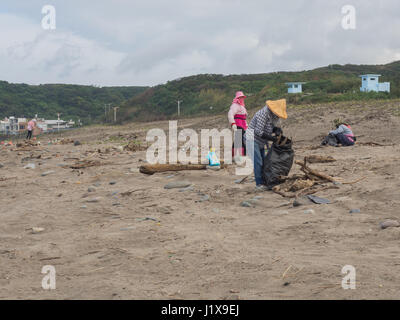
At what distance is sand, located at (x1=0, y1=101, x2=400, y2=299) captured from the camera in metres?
3.49

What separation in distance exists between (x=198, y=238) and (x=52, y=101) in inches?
4086

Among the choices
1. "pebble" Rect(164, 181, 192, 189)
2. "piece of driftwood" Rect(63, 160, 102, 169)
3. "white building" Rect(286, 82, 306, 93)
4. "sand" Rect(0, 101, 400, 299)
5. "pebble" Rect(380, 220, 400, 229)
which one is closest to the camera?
"sand" Rect(0, 101, 400, 299)

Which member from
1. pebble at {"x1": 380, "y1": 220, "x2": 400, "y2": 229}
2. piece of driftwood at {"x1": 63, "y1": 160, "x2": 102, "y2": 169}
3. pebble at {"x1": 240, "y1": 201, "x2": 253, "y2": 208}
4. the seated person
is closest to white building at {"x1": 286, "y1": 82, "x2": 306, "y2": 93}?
the seated person

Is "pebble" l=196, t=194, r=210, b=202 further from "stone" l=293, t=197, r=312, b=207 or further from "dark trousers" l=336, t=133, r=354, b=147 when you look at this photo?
"dark trousers" l=336, t=133, r=354, b=147

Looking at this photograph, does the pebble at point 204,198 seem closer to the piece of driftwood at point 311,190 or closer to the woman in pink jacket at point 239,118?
Result: the piece of driftwood at point 311,190

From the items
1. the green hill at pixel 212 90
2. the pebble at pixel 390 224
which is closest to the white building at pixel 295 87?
the green hill at pixel 212 90

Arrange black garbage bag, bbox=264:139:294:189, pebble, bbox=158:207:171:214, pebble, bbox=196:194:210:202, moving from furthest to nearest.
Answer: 1. black garbage bag, bbox=264:139:294:189
2. pebble, bbox=196:194:210:202
3. pebble, bbox=158:207:171:214

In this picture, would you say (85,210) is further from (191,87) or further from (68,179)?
(191,87)

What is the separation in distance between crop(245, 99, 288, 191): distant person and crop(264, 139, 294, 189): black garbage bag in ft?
0.50

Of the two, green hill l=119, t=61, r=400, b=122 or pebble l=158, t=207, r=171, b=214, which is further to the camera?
green hill l=119, t=61, r=400, b=122

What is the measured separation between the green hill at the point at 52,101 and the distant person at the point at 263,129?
77.0 m

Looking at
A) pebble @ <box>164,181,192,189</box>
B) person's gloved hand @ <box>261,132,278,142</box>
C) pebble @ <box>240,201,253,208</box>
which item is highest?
person's gloved hand @ <box>261,132,278,142</box>
